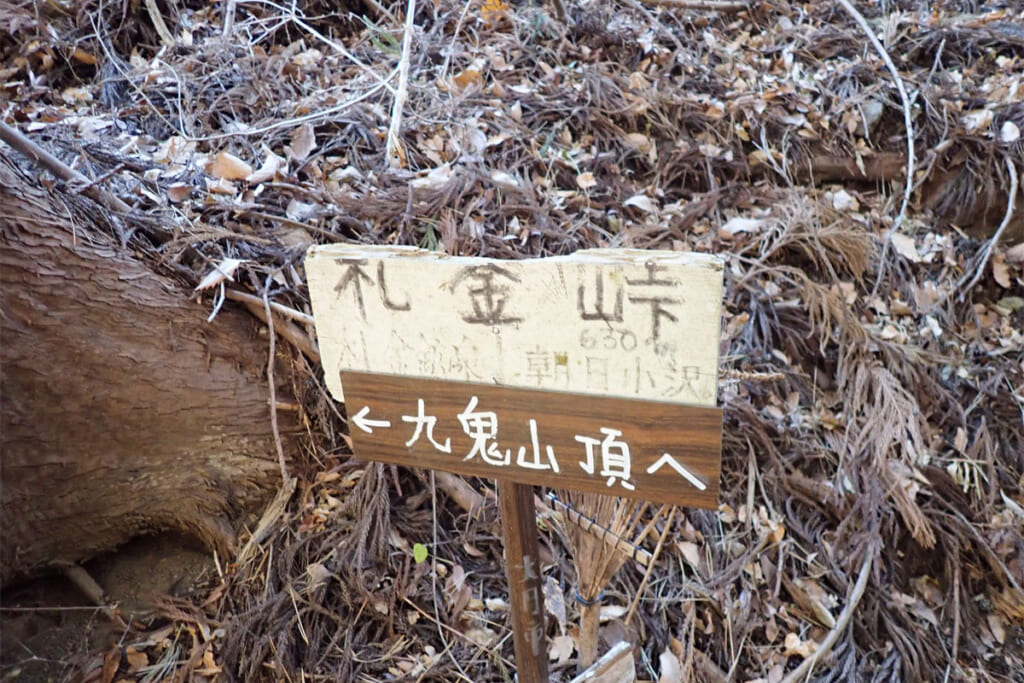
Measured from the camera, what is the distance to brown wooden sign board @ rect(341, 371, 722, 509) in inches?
40.5

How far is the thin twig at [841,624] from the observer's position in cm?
210

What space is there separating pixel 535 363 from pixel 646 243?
6.10 feet

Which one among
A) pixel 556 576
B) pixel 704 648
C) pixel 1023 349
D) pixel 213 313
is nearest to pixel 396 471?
pixel 556 576

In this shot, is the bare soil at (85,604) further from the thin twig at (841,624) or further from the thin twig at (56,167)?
the thin twig at (841,624)

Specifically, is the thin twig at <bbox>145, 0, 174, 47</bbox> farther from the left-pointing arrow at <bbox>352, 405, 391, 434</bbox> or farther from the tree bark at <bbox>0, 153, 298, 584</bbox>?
the left-pointing arrow at <bbox>352, 405, 391, 434</bbox>

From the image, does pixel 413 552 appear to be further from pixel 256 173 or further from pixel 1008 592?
A: pixel 1008 592

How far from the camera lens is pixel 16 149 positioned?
1.99m

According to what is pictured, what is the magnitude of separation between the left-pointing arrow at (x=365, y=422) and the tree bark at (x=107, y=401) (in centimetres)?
107

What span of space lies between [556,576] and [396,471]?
0.57 meters

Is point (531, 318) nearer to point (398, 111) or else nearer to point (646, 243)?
point (646, 243)

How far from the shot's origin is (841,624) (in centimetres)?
219

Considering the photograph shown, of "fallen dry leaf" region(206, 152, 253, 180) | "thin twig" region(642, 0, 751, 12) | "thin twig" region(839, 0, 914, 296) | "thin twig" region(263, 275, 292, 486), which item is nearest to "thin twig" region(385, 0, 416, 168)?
"fallen dry leaf" region(206, 152, 253, 180)

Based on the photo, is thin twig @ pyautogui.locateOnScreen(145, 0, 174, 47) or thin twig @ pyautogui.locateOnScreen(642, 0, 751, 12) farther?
thin twig @ pyautogui.locateOnScreen(642, 0, 751, 12)

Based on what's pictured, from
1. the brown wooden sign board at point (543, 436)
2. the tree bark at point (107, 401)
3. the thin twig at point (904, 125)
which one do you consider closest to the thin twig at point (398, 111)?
the tree bark at point (107, 401)
